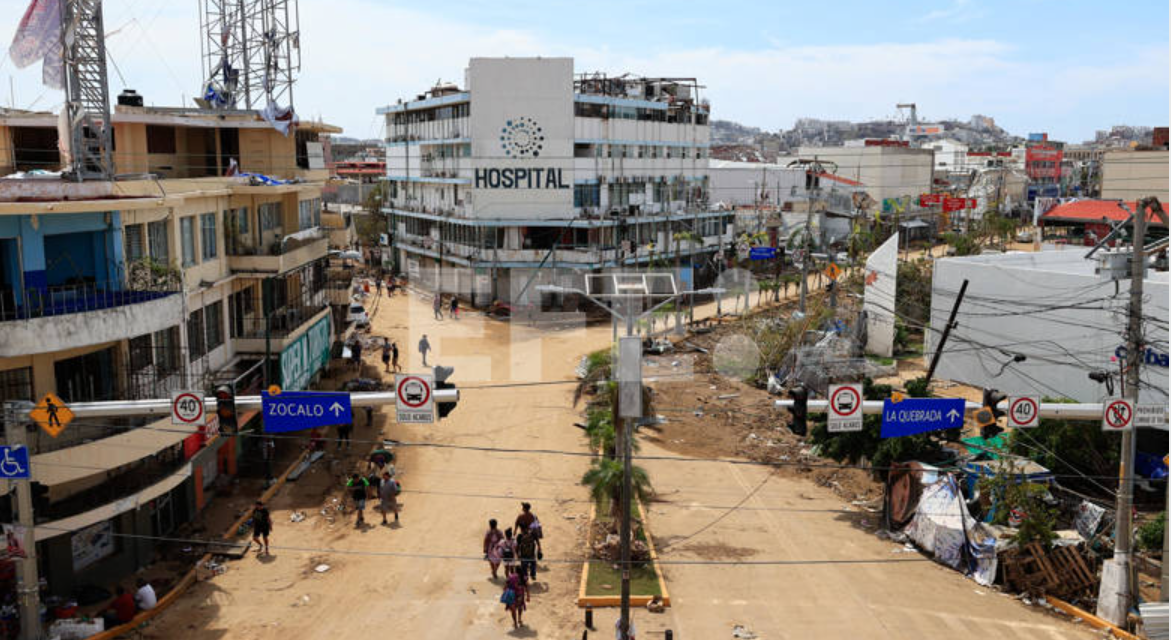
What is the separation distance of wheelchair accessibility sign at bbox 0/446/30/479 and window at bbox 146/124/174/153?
14.5m

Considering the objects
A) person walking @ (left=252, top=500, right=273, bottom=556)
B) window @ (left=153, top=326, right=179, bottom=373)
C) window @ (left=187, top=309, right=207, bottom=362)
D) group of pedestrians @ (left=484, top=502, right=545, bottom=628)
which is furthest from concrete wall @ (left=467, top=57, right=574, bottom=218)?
group of pedestrians @ (left=484, top=502, right=545, bottom=628)

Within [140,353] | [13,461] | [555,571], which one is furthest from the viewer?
[140,353]

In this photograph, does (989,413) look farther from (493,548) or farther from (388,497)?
(388,497)

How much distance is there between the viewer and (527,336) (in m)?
44.2

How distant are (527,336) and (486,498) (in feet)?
68.9

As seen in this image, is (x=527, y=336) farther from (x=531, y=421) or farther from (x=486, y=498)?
(x=486, y=498)

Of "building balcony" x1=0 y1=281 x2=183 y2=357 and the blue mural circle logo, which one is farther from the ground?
the blue mural circle logo

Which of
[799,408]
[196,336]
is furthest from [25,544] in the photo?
[799,408]

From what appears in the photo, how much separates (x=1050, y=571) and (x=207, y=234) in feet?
69.5

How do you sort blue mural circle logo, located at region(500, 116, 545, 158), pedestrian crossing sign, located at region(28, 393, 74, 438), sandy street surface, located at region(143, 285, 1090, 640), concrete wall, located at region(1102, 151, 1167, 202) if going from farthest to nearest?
concrete wall, located at region(1102, 151, 1167, 202) → blue mural circle logo, located at region(500, 116, 545, 158) → sandy street surface, located at region(143, 285, 1090, 640) → pedestrian crossing sign, located at region(28, 393, 74, 438)

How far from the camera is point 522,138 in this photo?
50.3 metres

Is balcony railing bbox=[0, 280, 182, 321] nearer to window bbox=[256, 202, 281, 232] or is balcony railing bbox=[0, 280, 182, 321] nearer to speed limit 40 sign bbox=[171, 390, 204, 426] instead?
speed limit 40 sign bbox=[171, 390, 204, 426]

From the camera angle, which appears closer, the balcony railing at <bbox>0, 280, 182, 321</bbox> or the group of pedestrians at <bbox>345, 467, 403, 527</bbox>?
the balcony railing at <bbox>0, 280, 182, 321</bbox>

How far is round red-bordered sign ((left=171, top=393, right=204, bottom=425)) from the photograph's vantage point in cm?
1283
